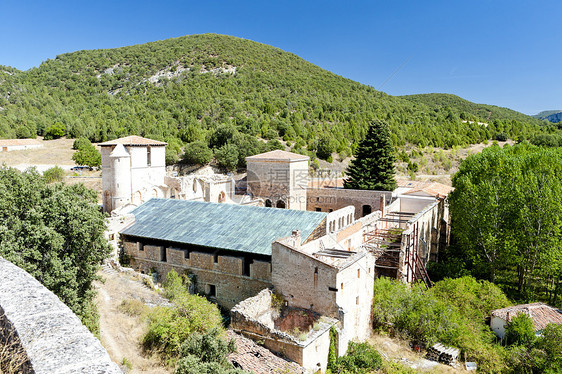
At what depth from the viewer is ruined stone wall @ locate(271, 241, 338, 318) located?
12.9 metres

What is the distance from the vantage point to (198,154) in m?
45.6

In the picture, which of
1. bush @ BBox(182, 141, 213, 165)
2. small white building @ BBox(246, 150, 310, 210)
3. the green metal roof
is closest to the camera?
the green metal roof

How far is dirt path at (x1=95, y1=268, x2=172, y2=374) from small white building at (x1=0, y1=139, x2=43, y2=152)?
45.1 meters

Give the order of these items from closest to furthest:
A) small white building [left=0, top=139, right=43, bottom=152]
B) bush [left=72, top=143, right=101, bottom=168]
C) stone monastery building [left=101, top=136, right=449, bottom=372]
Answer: stone monastery building [left=101, top=136, right=449, bottom=372], bush [left=72, top=143, right=101, bottom=168], small white building [left=0, top=139, right=43, bottom=152]

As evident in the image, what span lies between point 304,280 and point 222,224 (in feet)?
21.7

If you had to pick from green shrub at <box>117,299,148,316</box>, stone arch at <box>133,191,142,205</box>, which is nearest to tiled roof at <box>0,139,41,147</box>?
stone arch at <box>133,191,142,205</box>

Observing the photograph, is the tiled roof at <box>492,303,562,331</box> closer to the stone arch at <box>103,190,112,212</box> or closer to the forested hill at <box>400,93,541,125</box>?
the stone arch at <box>103,190,112,212</box>

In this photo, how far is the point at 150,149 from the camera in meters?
26.3

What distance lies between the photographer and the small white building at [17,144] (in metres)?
51.8

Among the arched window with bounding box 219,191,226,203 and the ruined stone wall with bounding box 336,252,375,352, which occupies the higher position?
the arched window with bounding box 219,191,226,203

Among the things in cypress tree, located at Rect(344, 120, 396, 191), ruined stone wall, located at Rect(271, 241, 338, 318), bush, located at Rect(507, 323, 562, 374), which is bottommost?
bush, located at Rect(507, 323, 562, 374)

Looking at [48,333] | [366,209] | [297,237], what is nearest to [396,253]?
[297,237]

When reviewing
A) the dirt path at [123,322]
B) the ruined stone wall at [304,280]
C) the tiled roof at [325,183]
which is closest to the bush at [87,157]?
the tiled roof at [325,183]

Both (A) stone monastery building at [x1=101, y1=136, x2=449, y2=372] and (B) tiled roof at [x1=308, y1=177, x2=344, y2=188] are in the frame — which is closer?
(A) stone monastery building at [x1=101, y1=136, x2=449, y2=372]
